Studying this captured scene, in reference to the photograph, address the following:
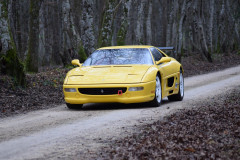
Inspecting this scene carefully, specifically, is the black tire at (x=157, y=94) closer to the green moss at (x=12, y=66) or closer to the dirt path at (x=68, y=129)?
the dirt path at (x=68, y=129)

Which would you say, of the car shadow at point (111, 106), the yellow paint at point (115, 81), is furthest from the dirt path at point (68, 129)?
the yellow paint at point (115, 81)

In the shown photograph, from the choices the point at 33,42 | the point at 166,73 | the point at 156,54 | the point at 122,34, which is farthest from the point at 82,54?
the point at 166,73

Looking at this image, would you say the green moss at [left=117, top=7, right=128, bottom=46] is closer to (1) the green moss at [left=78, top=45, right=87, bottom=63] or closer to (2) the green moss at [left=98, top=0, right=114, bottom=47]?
(2) the green moss at [left=98, top=0, right=114, bottom=47]

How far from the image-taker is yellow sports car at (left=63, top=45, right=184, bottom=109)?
392 inches

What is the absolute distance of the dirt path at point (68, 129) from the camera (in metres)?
5.79

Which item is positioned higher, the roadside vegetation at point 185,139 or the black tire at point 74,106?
the roadside vegetation at point 185,139

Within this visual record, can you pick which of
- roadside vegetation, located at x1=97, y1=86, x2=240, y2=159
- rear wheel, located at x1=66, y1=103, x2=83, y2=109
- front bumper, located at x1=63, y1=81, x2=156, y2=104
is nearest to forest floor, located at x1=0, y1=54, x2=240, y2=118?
rear wheel, located at x1=66, y1=103, x2=83, y2=109

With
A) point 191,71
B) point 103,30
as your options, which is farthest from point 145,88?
point 191,71

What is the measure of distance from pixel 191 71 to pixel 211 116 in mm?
17655

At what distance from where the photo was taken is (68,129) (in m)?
7.49

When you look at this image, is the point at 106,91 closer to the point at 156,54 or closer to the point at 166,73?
the point at 166,73

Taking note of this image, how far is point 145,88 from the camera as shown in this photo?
32.8ft

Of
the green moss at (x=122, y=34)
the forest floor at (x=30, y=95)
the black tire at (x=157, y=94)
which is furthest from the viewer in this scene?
the green moss at (x=122, y=34)

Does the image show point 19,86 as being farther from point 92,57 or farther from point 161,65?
point 161,65
